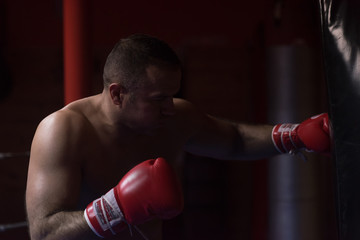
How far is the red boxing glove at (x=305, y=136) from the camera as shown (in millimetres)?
1813

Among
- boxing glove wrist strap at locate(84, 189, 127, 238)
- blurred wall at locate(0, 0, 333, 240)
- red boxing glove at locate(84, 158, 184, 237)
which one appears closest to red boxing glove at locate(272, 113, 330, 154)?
red boxing glove at locate(84, 158, 184, 237)

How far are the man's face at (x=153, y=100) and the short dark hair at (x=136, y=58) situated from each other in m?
0.03

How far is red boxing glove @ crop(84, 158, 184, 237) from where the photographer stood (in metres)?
1.35

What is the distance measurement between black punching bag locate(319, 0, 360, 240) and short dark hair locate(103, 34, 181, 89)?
1.82 feet

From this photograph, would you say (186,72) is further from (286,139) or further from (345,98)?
(345,98)

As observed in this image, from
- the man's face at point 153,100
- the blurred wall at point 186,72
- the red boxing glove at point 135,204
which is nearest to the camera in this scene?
the red boxing glove at point 135,204

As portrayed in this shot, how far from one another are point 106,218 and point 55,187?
188 millimetres

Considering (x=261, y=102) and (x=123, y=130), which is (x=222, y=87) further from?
(x=123, y=130)

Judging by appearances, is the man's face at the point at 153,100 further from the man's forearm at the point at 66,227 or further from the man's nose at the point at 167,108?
the man's forearm at the point at 66,227

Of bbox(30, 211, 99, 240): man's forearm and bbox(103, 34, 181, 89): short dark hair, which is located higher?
bbox(103, 34, 181, 89): short dark hair

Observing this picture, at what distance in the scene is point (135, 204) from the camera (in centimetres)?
135

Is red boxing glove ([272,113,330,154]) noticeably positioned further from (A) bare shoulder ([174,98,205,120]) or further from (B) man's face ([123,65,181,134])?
(B) man's face ([123,65,181,134])

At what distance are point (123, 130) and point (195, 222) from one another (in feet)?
9.08

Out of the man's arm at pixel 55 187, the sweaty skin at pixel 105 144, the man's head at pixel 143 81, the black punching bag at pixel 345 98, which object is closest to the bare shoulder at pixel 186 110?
the sweaty skin at pixel 105 144
